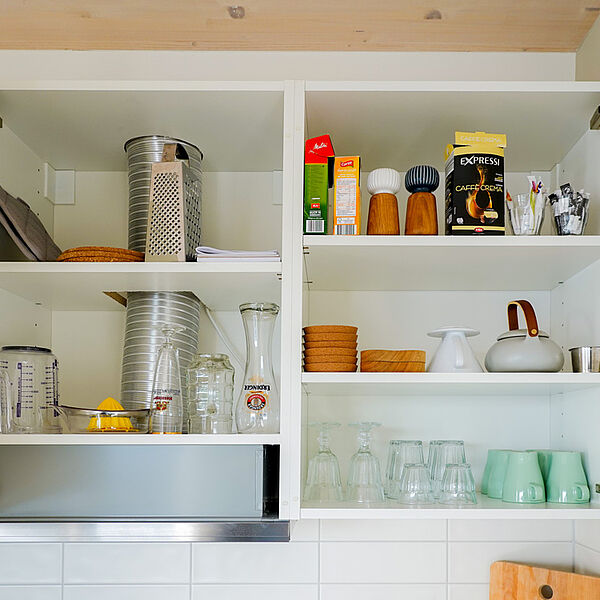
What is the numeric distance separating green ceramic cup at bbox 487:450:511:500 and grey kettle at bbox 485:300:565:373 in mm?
203

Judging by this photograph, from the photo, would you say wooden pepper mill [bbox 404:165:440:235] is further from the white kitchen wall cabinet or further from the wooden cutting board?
the wooden cutting board

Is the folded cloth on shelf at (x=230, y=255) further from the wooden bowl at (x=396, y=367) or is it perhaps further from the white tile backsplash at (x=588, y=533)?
the white tile backsplash at (x=588, y=533)

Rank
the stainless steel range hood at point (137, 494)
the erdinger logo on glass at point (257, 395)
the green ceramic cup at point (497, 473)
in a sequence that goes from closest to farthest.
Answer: the stainless steel range hood at point (137, 494) → the erdinger logo on glass at point (257, 395) → the green ceramic cup at point (497, 473)

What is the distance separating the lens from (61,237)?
198 cm

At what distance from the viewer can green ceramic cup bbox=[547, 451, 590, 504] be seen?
1609 millimetres

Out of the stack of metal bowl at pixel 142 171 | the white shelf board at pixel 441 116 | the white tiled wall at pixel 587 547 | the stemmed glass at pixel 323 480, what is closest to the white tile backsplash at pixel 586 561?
the white tiled wall at pixel 587 547

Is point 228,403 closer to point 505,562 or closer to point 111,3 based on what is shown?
point 505,562

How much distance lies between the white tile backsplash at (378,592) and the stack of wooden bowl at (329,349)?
63 centimetres

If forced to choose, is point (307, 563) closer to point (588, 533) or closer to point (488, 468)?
point (488, 468)

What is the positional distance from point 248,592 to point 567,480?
30.9 inches

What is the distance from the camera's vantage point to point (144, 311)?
1776mm

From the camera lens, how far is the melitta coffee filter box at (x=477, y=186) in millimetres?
1565

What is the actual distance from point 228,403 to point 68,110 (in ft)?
2.30

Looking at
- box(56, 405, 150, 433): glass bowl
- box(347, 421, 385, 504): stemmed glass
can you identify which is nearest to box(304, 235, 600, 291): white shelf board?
box(347, 421, 385, 504): stemmed glass
